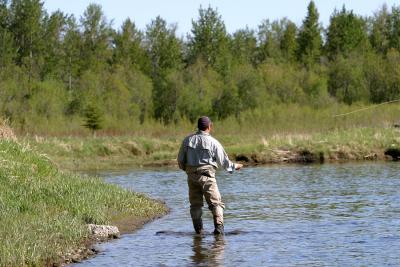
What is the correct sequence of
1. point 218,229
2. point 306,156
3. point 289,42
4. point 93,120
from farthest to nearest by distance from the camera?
point 289,42, point 93,120, point 306,156, point 218,229

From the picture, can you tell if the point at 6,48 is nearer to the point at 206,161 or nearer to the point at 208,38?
the point at 208,38

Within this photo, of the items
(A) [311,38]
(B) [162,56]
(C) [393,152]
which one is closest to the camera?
(C) [393,152]

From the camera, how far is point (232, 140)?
44.1m

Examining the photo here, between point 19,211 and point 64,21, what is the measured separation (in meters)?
58.5

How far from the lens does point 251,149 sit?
3803cm

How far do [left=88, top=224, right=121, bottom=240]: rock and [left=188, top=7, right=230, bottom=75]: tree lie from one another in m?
58.5

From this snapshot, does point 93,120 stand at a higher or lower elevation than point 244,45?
lower

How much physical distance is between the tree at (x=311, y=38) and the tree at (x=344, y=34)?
1260 millimetres

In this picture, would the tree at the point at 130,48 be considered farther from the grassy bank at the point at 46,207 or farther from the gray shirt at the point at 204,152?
the gray shirt at the point at 204,152

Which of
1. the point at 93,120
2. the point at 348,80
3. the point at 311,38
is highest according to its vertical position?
the point at 311,38

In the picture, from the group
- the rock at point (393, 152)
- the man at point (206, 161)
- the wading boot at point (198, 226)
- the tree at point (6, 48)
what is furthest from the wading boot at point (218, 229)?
the tree at point (6, 48)

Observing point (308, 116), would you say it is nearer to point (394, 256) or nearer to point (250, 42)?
point (250, 42)

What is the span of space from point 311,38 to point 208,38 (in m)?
10.3

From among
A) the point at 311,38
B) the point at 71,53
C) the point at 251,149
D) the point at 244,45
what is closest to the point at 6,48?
the point at 71,53
